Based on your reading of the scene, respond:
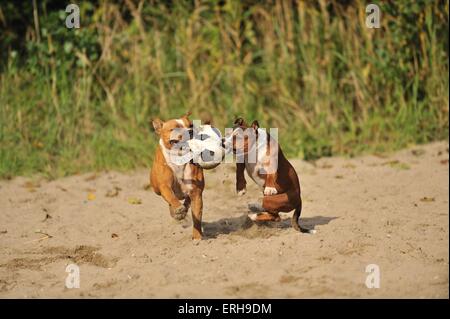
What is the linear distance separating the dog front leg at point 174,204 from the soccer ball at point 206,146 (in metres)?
0.31

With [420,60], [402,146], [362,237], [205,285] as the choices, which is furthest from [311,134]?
[205,285]

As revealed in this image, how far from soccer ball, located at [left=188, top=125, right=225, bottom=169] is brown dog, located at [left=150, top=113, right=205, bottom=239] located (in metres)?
0.08

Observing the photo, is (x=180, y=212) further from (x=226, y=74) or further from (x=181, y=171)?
(x=226, y=74)

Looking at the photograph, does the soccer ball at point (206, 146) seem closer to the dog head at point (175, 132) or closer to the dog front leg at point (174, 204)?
the dog head at point (175, 132)

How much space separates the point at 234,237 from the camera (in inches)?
241

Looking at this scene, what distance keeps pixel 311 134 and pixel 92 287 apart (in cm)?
443

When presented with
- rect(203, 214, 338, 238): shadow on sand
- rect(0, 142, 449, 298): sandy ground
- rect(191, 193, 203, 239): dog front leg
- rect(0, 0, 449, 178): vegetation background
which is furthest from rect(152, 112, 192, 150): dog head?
rect(0, 0, 449, 178): vegetation background

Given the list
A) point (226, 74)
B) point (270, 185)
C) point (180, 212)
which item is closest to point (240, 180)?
point (270, 185)

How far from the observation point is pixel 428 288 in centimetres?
485

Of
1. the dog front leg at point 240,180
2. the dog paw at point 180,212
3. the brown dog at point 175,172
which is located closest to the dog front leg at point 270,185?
the dog front leg at point 240,180

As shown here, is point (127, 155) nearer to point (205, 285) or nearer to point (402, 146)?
point (402, 146)

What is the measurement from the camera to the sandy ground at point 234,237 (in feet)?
16.7

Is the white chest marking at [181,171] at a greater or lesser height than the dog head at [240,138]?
lesser

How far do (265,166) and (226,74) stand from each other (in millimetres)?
4355
